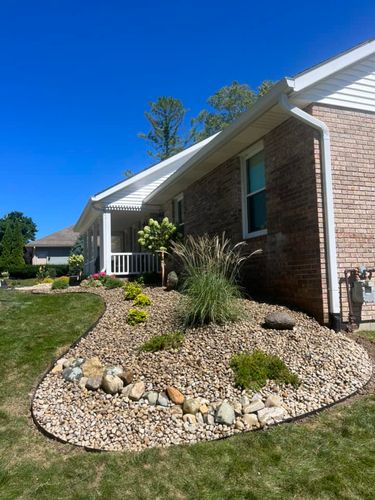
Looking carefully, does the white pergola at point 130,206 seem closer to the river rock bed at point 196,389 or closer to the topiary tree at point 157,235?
the topiary tree at point 157,235

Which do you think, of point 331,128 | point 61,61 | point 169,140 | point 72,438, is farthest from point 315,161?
point 169,140

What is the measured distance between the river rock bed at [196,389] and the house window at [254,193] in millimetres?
2718

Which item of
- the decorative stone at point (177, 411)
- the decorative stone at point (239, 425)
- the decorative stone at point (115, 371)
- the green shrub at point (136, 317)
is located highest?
the green shrub at point (136, 317)

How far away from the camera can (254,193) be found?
7879mm

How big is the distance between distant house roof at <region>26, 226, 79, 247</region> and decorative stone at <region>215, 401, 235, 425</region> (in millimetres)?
31110

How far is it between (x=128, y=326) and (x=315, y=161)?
3853 mm

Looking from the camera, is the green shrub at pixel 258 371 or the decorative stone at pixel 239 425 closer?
the decorative stone at pixel 239 425

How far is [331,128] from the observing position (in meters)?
6.00

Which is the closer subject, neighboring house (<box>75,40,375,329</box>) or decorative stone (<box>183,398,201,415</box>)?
decorative stone (<box>183,398,201,415</box>)

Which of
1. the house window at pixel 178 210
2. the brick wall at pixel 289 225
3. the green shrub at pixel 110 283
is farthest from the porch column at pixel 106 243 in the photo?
the brick wall at pixel 289 225

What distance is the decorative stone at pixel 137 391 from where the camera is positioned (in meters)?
3.86

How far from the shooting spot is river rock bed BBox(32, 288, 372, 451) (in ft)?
11.2

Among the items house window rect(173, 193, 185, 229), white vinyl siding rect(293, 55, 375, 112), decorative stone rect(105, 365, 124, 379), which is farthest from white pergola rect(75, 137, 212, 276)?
decorative stone rect(105, 365, 124, 379)

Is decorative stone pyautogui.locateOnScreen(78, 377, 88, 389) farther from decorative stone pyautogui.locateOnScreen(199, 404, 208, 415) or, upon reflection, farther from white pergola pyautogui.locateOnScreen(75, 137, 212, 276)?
white pergola pyautogui.locateOnScreen(75, 137, 212, 276)
